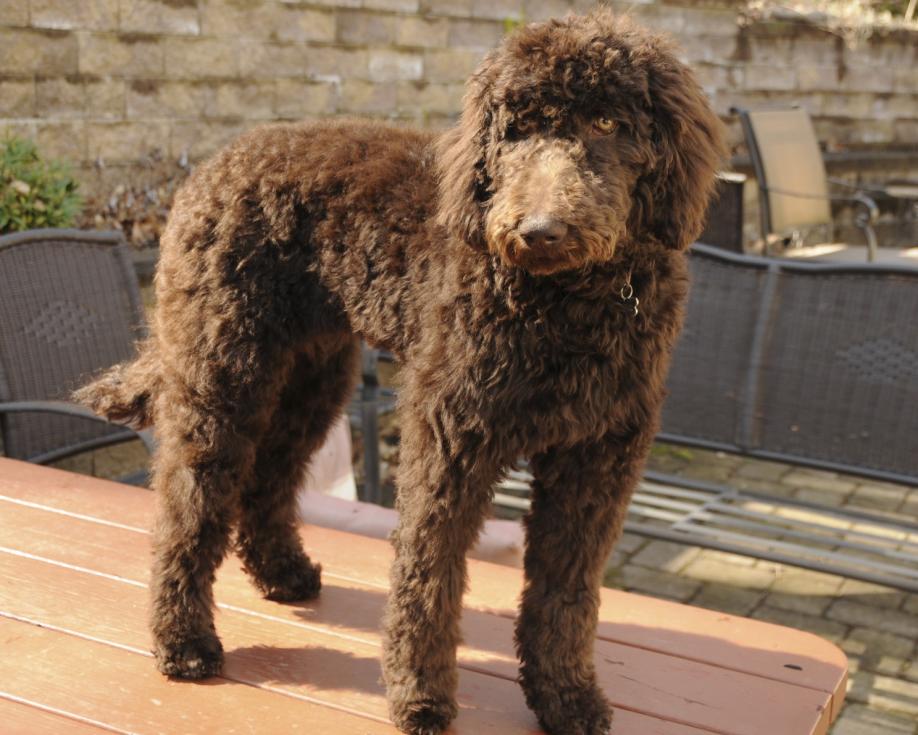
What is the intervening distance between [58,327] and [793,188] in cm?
516

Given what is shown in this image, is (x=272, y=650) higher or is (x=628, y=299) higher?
(x=628, y=299)

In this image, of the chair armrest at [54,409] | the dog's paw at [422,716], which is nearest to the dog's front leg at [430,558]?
the dog's paw at [422,716]

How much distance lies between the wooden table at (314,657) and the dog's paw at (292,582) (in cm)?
4

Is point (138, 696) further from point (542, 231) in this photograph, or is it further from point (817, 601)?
point (817, 601)

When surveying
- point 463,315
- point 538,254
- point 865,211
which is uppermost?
point 538,254

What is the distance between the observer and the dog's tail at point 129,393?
2.90 meters

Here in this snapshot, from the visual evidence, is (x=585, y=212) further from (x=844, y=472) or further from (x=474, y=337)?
(x=844, y=472)

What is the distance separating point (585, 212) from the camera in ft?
6.37

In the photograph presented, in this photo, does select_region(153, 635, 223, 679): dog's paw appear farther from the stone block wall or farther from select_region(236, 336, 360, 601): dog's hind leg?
the stone block wall

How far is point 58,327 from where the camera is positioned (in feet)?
13.9

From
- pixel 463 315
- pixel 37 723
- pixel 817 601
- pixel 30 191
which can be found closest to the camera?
pixel 463 315

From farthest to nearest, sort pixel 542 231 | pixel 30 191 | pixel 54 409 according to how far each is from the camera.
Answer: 1. pixel 30 191
2. pixel 54 409
3. pixel 542 231

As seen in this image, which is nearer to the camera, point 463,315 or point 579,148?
point 579,148

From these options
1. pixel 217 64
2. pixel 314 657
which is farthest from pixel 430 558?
pixel 217 64
